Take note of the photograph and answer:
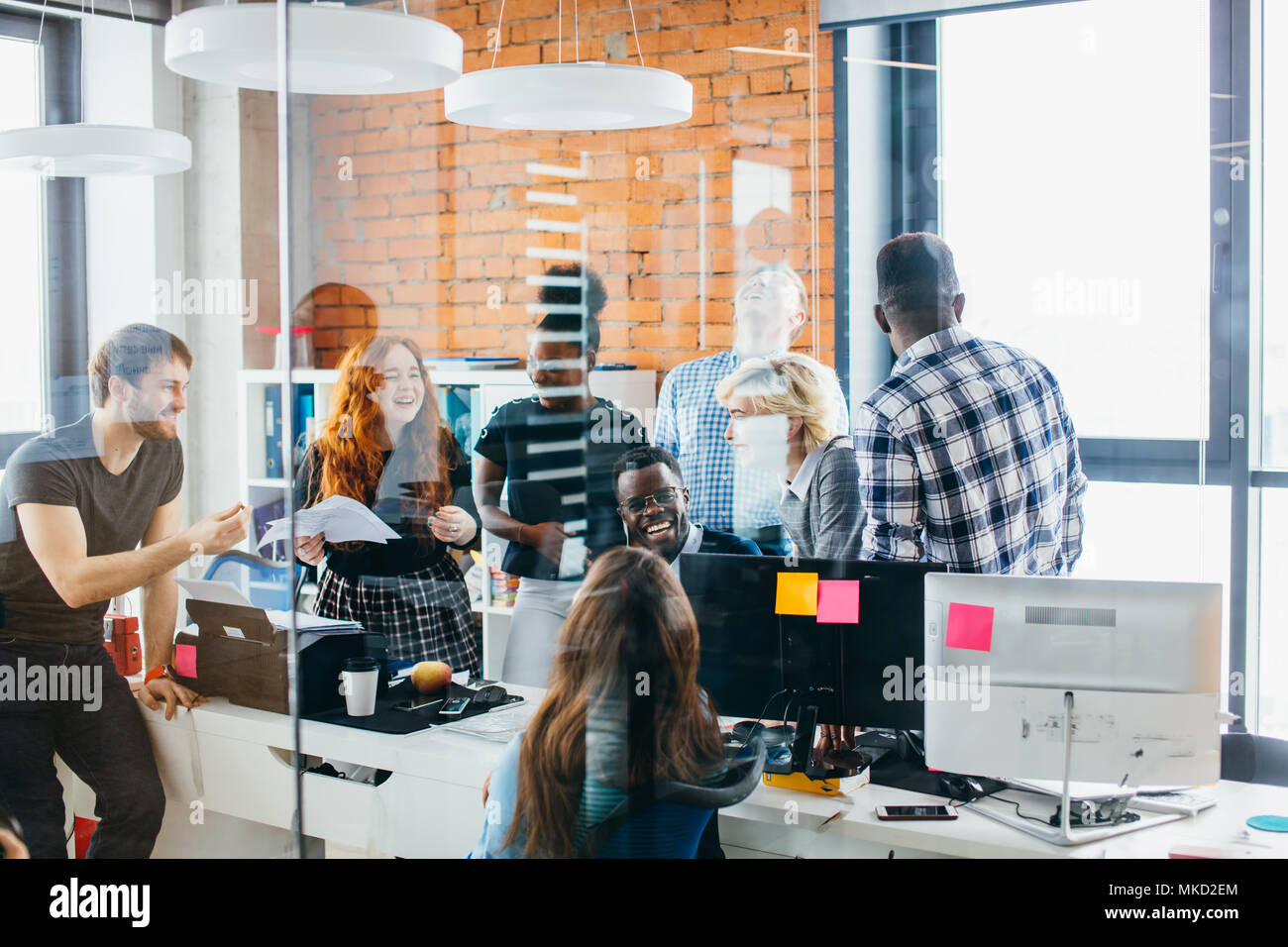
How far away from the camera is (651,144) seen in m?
2.60

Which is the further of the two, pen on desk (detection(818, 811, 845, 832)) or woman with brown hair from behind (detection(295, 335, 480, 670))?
woman with brown hair from behind (detection(295, 335, 480, 670))

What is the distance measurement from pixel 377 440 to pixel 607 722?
2.83 ft

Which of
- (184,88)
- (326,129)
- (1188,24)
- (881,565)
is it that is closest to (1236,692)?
(881,565)

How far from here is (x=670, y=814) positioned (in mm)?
1985

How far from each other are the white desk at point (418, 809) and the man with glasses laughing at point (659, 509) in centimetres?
47

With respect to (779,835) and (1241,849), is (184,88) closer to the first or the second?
(779,835)

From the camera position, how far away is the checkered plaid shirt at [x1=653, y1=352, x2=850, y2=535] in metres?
2.63

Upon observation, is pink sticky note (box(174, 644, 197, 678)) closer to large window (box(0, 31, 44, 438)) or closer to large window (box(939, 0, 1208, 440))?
large window (box(0, 31, 44, 438))

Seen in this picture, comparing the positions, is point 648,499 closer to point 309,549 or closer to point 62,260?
point 309,549

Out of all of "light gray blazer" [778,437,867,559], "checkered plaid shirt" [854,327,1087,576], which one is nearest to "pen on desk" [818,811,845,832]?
"checkered plaid shirt" [854,327,1087,576]

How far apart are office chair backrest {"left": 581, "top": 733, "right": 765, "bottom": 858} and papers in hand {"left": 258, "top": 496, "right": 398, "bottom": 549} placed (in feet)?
2.90

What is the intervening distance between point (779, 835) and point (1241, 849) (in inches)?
32.2

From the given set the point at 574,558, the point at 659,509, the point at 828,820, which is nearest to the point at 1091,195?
the point at 659,509

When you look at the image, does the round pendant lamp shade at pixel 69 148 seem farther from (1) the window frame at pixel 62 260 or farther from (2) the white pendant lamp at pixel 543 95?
(2) the white pendant lamp at pixel 543 95
